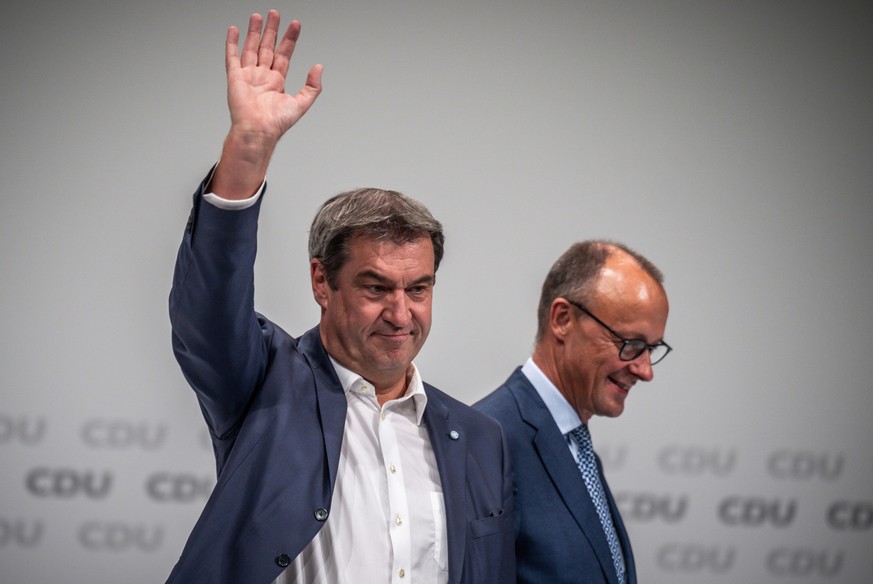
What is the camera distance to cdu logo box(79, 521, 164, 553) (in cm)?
297

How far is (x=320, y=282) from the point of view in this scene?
Answer: 1.90 metres

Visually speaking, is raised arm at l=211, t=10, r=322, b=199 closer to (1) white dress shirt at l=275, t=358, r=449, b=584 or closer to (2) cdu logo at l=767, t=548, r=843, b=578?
(1) white dress shirt at l=275, t=358, r=449, b=584

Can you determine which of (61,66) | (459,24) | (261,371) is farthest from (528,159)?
(261,371)

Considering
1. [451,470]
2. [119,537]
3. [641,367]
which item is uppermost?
[641,367]

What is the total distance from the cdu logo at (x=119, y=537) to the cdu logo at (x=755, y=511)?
2.05 metres

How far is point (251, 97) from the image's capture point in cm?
156

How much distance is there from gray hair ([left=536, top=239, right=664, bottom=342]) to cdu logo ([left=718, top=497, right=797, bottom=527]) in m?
1.51

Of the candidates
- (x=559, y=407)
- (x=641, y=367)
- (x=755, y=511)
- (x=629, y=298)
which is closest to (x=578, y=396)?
(x=559, y=407)

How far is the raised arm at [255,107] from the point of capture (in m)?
1.50

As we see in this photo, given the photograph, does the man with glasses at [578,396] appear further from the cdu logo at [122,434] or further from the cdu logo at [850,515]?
the cdu logo at [850,515]

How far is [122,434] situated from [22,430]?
0.30 meters

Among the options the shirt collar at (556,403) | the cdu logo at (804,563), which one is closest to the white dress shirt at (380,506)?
the shirt collar at (556,403)

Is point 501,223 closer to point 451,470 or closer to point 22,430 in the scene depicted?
point 451,470

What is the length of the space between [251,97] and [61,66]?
1756 millimetres
